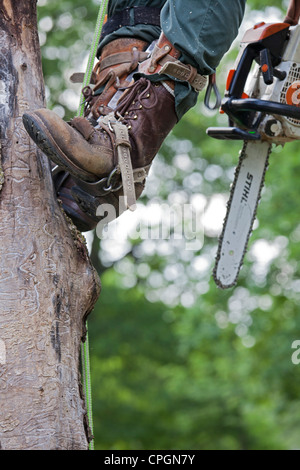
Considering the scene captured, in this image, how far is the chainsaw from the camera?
12.2 ft

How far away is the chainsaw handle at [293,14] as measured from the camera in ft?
13.2

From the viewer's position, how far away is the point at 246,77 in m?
3.82

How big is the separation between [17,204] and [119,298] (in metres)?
13.4

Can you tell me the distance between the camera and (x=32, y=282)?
2.46m

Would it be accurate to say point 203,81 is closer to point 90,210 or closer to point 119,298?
point 90,210

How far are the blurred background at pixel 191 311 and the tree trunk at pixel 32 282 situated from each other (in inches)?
352

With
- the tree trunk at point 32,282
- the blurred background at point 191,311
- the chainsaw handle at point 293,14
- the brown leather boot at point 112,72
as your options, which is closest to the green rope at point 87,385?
the tree trunk at point 32,282

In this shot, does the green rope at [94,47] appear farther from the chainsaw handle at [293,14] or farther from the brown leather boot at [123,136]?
the chainsaw handle at [293,14]

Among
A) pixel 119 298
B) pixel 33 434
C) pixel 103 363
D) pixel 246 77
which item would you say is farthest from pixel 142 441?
pixel 33 434

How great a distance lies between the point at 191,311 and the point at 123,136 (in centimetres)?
1151

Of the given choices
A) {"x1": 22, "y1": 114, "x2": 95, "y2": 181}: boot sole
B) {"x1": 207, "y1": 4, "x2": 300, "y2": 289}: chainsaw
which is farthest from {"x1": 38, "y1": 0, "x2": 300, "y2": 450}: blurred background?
{"x1": 22, "y1": 114, "x2": 95, "y2": 181}: boot sole

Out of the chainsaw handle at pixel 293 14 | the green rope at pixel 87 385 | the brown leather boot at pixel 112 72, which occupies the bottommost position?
the green rope at pixel 87 385

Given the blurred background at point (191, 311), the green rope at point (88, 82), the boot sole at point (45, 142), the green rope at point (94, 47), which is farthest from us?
the blurred background at point (191, 311)

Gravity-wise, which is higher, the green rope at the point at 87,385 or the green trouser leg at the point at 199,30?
the green trouser leg at the point at 199,30
